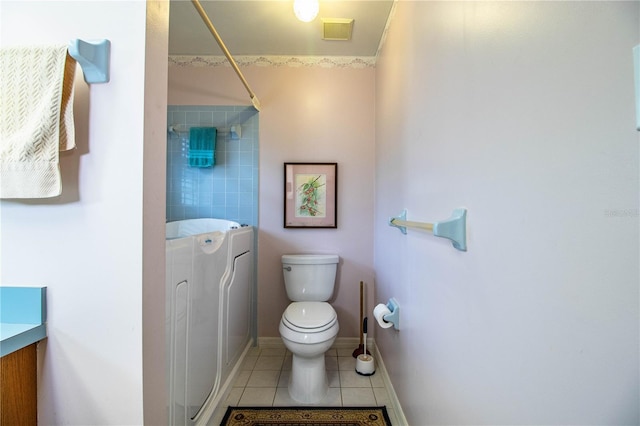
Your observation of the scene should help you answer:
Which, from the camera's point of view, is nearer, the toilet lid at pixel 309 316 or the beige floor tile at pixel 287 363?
the toilet lid at pixel 309 316

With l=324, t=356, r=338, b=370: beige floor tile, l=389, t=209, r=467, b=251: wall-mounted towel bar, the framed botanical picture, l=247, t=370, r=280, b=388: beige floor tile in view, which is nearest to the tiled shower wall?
the framed botanical picture

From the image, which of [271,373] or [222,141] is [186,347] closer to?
[271,373]

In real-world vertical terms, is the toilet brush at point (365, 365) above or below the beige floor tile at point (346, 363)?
above

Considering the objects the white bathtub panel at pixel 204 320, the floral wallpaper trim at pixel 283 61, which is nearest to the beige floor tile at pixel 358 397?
the white bathtub panel at pixel 204 320

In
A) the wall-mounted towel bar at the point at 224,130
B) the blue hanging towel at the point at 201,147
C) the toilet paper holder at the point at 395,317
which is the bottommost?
the toilet paper holder at the point at 395,317

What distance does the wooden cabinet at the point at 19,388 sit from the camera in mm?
609

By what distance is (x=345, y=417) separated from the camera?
1343mm

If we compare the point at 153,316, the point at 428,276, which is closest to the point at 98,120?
the point at 153,316

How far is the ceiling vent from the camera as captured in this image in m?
1.69

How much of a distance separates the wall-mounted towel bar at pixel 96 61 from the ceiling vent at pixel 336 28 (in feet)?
4.83

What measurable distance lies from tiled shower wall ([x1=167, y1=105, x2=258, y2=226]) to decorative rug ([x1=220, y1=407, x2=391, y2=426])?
123 centimetres

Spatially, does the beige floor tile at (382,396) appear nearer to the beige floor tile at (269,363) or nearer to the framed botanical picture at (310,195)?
the beige floor tile at (269,363)

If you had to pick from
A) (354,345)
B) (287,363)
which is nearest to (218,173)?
(287,363)

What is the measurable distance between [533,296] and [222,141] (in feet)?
7.06
